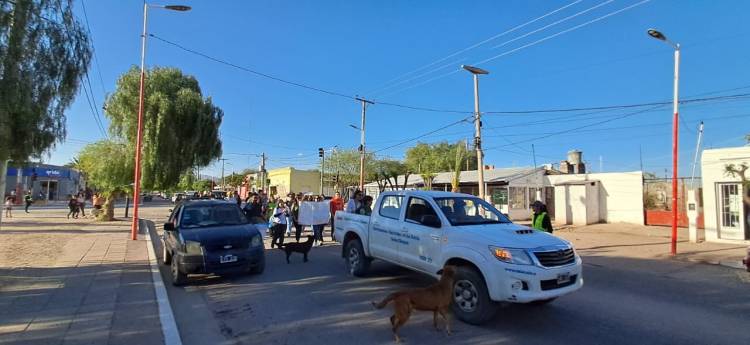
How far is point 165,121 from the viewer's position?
20.2 metres

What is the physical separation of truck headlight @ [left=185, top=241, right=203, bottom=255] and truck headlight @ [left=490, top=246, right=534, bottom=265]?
5294mm

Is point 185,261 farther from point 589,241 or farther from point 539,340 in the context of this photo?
point 589,241

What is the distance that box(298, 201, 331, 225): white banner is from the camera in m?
14.0

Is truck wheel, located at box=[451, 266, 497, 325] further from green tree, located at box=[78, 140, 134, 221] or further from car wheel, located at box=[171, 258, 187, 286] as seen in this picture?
green tree, located at box=[78, 140, 134, 221]

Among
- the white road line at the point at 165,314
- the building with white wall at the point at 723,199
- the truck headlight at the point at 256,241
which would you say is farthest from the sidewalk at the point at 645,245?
the white road line at the point at 165,314

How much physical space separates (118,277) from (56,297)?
1631mm

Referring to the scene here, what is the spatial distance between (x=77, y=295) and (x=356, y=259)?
187 inches

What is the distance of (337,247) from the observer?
531 inches

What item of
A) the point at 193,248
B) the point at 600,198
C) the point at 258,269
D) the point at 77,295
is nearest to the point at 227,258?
the point at 193,248

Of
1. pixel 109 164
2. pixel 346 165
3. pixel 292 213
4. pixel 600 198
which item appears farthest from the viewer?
pixel 346 165

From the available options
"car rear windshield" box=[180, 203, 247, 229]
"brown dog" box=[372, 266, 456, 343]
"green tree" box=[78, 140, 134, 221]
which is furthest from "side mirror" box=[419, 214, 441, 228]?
"green tree" box=[78, 140, 134, 221]

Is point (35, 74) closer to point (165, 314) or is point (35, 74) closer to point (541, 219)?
point (165, 314)

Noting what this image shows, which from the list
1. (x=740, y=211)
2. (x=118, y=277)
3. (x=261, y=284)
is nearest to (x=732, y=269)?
(x=740, y=211)

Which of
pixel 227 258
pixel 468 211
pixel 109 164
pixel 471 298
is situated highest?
pixel 109 164
